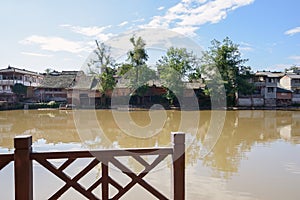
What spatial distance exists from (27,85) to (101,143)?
83.8 feet

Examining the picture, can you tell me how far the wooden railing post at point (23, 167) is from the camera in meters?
2.17

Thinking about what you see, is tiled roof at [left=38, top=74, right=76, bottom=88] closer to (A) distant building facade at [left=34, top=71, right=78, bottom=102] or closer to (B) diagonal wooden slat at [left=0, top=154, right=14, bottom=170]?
(A) distant building facade at [left=34, top=71, right=78, bottom=102]

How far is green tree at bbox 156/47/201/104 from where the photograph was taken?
25.5 m

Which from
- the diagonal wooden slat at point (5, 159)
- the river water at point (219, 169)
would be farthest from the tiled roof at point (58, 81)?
the diagonal wooden slat at point (5, 159)

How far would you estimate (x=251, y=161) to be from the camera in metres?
7.42

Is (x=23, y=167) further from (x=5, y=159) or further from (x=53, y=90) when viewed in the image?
(x=53, y=90)

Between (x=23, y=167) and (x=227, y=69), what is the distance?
26775mm

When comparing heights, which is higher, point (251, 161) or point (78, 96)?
point (78, 96)

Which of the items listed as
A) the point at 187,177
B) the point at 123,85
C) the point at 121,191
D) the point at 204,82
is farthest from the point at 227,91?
the point at 121,191

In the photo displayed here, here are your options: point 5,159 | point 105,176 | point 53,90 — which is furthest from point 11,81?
point 105,176

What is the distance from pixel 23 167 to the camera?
7.17ft

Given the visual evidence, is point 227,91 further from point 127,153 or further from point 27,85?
point 127,153

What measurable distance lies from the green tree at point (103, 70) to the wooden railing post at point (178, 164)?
24.6 meters

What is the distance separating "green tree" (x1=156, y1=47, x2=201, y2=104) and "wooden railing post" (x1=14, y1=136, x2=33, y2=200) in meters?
23.3
